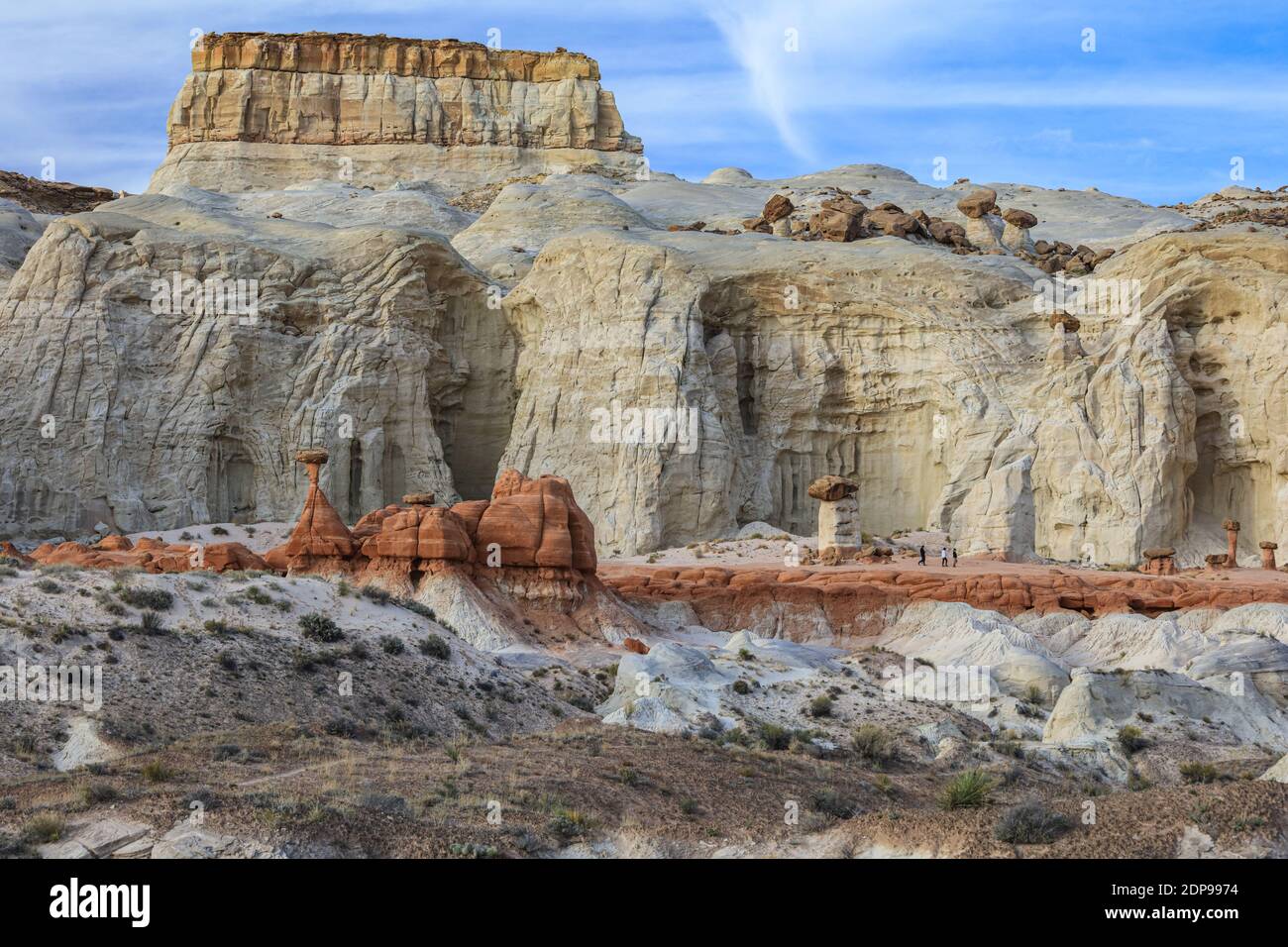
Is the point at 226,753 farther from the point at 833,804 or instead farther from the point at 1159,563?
the point at 1159,563

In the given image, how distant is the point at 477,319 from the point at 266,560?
23.1 meters

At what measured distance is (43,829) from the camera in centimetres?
1728

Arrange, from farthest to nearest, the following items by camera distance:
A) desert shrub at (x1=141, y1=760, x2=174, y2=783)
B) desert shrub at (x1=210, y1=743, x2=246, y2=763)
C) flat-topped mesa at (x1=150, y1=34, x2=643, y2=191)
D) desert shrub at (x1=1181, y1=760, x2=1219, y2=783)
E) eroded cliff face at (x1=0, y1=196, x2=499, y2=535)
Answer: flat-topped mesa at (x1=150, y1=34, x2=643, y2=191) → eroded cliff face at (x1=0, y1=196, x2=499, y2=535) → desert shrub at (x1=1181, y1=760, x2=1219, y2=783) → desert shrub at (x1=210, y1=743, x2=246, y2=763) → desert shrub at (x1=141, y1=760, x2=174, y2=783)

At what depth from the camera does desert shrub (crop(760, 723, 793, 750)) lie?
28375 mm

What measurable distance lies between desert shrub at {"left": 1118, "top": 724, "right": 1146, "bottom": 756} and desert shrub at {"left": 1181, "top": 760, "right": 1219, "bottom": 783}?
4.27ft

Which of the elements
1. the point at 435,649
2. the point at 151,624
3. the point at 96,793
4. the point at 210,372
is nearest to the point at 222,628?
the point at 151,624

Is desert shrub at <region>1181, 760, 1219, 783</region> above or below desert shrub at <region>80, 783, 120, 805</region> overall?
below

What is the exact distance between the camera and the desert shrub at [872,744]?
92.8ft

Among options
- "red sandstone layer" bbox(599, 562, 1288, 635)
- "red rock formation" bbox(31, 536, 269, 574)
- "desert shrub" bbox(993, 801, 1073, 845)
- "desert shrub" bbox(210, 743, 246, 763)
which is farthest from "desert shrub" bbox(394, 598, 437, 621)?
"desert shrub" bbox(993, 801, 1073, 845)

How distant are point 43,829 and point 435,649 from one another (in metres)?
13.4

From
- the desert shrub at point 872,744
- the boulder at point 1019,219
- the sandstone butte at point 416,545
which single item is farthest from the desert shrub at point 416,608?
the boulder at point 1019,219

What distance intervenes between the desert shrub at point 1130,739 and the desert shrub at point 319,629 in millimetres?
13292

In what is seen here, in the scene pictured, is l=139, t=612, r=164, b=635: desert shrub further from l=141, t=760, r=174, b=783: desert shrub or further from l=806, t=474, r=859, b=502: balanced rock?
l=806, t=474, r=859, b=502: balanced rock

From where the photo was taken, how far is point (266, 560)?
1671 inches
